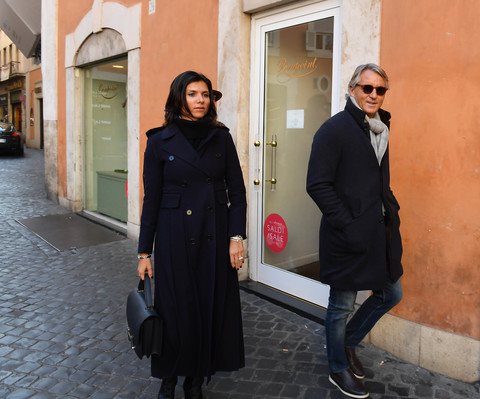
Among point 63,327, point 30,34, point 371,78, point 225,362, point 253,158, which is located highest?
point 30,34

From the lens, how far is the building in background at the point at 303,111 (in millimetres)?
3180

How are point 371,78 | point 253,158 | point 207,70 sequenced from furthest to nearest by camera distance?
1. point 207,70
2. point 253,158
3. point 371,78

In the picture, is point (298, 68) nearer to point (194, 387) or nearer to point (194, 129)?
point (194, 129)

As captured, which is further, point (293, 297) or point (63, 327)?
point (293, 297)

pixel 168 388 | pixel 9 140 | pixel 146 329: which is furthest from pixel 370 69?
pixel 9 140

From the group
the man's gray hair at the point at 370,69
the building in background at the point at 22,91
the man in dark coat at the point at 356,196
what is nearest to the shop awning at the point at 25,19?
the building in background at the point at 22,91

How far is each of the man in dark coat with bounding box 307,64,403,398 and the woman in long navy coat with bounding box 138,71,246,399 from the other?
541 millimetres

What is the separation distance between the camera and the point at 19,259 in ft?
20.1

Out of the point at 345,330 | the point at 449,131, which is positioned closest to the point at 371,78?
the point at 449,131

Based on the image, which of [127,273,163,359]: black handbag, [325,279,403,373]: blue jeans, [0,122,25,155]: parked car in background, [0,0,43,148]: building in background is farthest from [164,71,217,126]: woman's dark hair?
[0,122,25,155]: parked car in background

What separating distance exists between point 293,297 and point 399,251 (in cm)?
188

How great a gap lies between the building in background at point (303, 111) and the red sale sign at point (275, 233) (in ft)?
0.05

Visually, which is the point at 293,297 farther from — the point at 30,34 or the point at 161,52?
the point at 30,34

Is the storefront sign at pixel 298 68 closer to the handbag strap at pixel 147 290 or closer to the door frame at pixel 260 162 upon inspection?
the door frame at pixel 260 162
